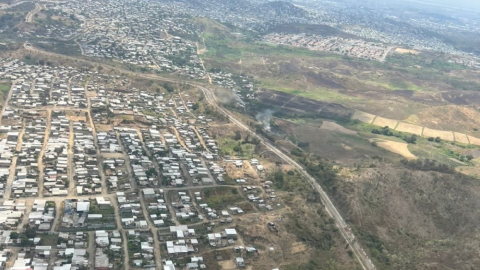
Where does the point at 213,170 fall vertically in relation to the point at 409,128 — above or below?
above

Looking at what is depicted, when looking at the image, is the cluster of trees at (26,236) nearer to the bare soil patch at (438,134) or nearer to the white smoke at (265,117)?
the white smoke at (265,117)

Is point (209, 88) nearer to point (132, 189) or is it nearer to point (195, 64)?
point (195, 64)

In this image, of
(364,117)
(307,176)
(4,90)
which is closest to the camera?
(307,176)

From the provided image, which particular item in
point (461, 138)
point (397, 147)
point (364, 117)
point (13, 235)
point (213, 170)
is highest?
point (13, 235)

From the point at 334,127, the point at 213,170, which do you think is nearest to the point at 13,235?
the point at 213,170

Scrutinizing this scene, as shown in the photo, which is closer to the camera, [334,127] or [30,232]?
[30,232]

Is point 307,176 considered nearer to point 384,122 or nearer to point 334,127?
point 334,127

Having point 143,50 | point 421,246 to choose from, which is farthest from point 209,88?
point 421,246
